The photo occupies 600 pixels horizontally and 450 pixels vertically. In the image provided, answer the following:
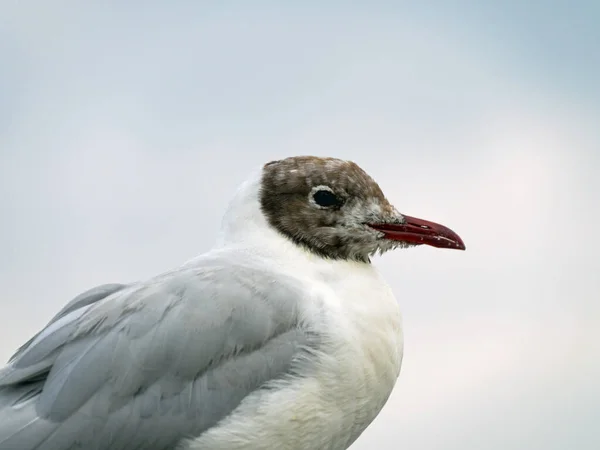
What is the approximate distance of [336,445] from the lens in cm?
614

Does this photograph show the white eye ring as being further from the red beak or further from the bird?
the red beak

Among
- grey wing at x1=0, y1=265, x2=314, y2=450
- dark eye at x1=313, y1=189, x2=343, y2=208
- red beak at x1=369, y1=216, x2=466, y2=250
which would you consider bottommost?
grey wing at x1=0, y1=265, x2=314, y2=450

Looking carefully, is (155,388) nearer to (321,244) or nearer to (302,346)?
(302,346)

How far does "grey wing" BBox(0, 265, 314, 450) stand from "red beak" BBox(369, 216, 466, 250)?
38.2 inches

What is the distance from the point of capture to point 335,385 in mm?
5961

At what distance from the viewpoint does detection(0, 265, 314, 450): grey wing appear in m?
5.69

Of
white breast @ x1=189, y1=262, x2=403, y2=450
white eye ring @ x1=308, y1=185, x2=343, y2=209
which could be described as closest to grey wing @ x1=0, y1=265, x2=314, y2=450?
white breast @ x1=189, y1=262, x2=403, y2=450

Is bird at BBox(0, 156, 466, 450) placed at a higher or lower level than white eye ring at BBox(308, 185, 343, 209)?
lower

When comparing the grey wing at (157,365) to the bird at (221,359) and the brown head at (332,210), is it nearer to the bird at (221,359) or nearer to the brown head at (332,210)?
the bird at (221,359)

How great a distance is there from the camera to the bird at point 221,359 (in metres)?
5.72

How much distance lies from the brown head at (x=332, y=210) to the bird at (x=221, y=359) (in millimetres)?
42

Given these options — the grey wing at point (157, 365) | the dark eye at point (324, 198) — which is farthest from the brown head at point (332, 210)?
the grey wing at point (157, 365)

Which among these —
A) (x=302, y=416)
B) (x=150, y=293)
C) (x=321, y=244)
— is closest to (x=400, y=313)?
(x=321, y=244)

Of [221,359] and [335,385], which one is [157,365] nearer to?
[221,359]
